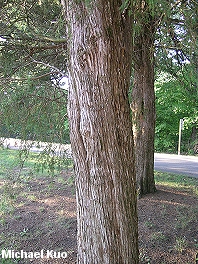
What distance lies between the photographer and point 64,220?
4.59 meters

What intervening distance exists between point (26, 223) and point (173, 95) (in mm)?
11367

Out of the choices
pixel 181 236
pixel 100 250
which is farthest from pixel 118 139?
pixel 181 236

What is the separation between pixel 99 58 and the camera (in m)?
2.07

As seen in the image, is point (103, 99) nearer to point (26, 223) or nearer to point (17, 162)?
point (17, 162)

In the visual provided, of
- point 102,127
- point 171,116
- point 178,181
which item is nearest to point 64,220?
point 102,127

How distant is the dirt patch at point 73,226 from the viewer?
3.48 meters

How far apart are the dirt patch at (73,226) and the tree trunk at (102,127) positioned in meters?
1.39

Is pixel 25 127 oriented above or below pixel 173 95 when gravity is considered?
below

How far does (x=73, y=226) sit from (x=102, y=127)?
285 cm

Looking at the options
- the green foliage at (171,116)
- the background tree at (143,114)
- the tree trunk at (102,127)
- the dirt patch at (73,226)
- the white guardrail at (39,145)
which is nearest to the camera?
the tree trunk at (102,127)

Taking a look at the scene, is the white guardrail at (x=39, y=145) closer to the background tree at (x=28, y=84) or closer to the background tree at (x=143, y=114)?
the background tree at (x=28, y=84)

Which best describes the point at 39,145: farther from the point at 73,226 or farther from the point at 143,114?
the point at 143,114

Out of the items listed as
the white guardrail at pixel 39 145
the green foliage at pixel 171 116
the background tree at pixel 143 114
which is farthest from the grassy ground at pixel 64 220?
Answer: the green foliage at pixel 171 116

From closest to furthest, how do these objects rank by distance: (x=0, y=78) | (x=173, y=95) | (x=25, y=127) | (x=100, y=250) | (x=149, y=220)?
(x=100, y=250), (x=0, y=78), (x=25, y=127), (x=149, y=220), (x=173, y=95)
